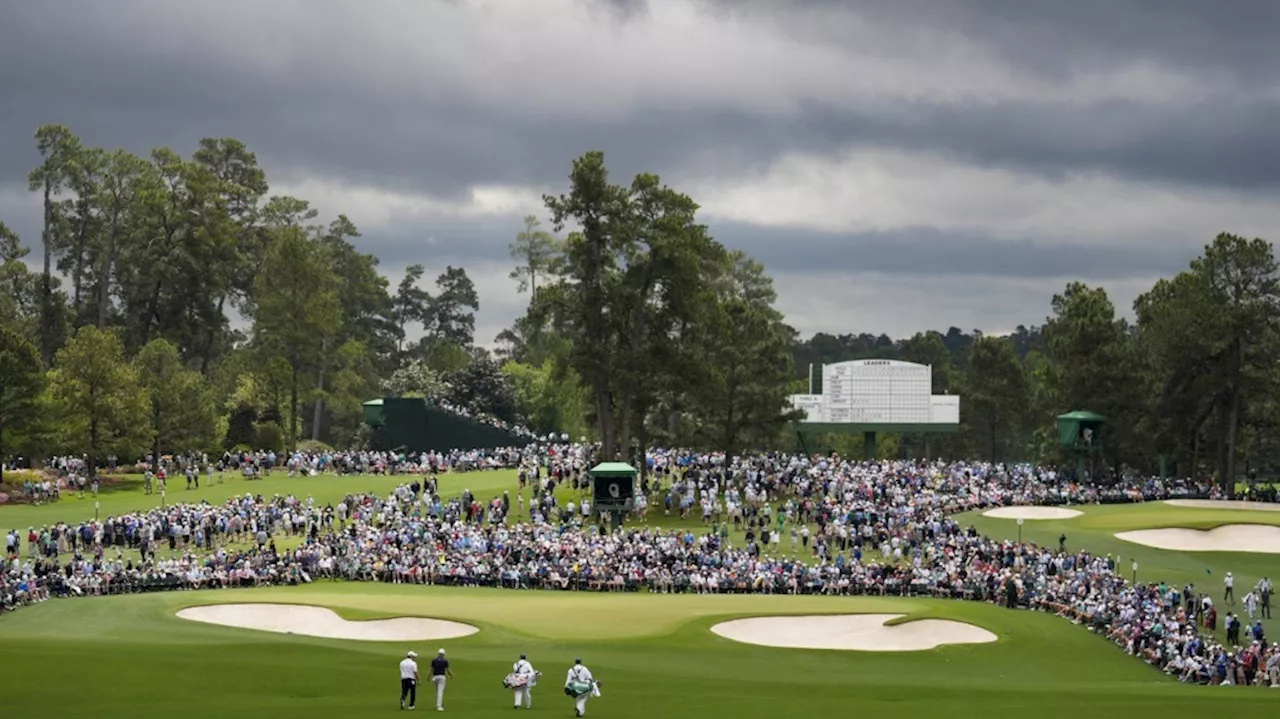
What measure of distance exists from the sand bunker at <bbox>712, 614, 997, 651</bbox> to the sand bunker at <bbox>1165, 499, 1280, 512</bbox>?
37081mm

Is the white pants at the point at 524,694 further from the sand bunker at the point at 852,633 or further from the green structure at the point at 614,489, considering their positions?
the green structure at the point at 614,489

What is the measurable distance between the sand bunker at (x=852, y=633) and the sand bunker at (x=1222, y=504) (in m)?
37.1

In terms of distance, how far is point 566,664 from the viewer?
3828cm

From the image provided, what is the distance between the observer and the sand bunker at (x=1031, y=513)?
74500mm

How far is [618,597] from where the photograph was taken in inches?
2062

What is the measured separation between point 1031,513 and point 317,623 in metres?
41.8

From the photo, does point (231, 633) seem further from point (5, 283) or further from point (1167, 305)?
point (5, 283)

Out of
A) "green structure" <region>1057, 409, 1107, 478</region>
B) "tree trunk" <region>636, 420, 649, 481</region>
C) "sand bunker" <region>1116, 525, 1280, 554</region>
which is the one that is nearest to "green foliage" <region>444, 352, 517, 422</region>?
"tree trunk" <region>636, 420, 649, 481</region>

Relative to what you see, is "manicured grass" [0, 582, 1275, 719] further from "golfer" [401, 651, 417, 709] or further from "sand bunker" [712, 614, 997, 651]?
"sand bunker" [712, 614, 997, 651]

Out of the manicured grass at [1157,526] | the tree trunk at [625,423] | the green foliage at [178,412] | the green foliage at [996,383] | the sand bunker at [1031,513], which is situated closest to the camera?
the manicured grass at [1157,526]

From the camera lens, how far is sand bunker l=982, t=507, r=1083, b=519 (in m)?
74.5

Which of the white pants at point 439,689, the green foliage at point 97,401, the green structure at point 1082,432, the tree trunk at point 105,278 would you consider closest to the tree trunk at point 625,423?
the green structure at point 1082,432

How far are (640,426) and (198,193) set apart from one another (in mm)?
54271

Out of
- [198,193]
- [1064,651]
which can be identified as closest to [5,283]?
[198,193]
